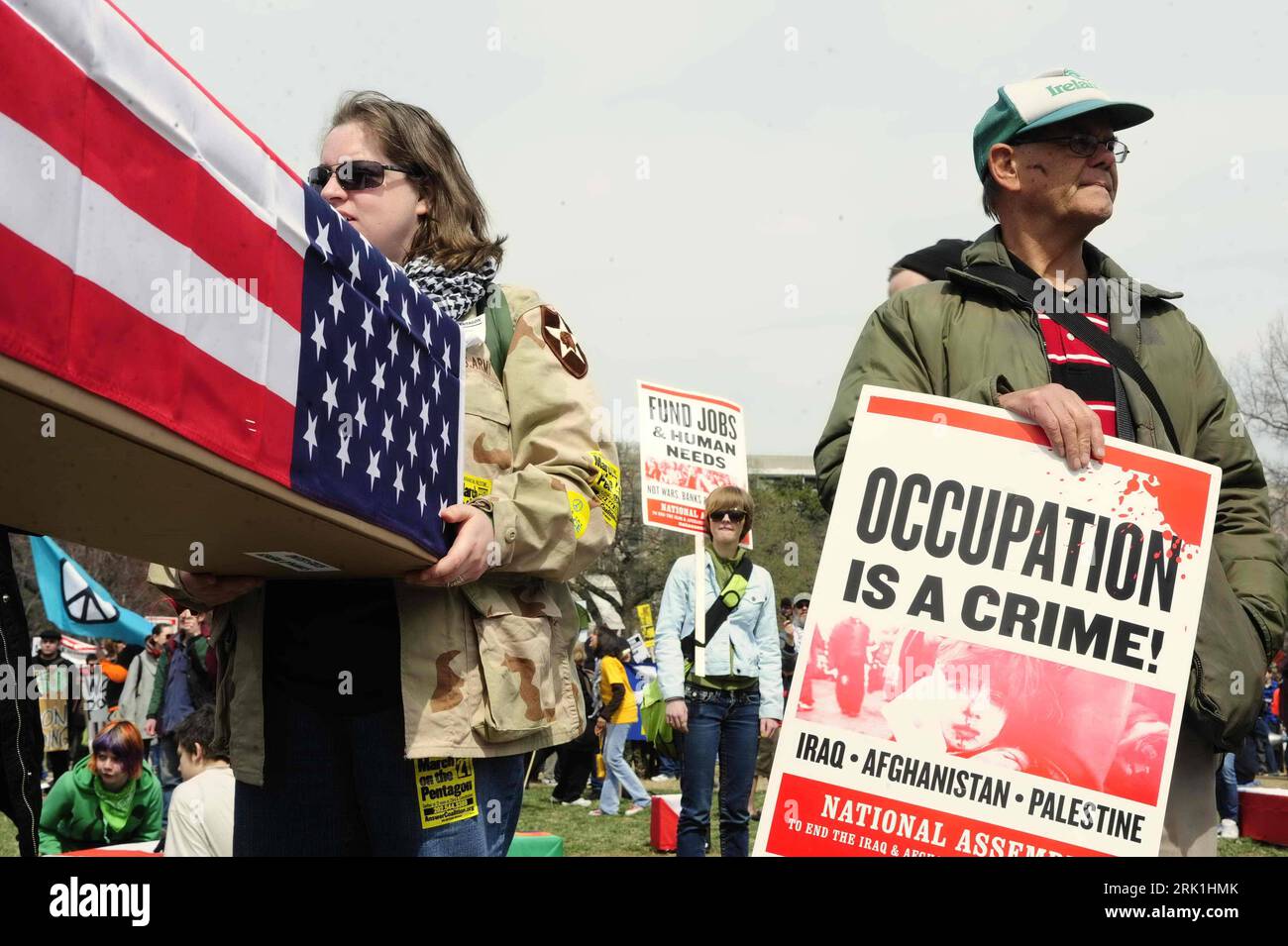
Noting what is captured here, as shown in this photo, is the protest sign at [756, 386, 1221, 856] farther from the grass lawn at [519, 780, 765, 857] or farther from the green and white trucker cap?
the grass lawn at [519, 780, 765, 857]

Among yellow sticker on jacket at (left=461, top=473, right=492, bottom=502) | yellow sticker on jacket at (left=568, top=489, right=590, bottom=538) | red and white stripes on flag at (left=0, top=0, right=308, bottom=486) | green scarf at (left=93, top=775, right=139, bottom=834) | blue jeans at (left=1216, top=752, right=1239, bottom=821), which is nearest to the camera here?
red and white stripes on flag at (left=0, top=0, right=308, bottom=486)

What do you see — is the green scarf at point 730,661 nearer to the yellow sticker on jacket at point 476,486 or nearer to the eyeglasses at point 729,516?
the eyeglasses at point 729,516

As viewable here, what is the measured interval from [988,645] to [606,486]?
2.70 feet

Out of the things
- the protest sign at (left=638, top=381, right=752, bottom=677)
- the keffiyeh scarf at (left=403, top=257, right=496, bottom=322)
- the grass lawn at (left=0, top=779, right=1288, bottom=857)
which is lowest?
the grass lawn at (left=0, top=779, right=1288, bottom=857)

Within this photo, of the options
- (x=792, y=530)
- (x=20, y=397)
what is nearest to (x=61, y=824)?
(x=20, y=397)

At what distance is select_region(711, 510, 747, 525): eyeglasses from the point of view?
8.54 metres

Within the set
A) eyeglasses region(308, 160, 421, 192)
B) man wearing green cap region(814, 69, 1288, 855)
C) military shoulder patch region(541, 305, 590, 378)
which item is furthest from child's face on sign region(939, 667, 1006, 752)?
eyeglasses region(308, 160, 421, 192)

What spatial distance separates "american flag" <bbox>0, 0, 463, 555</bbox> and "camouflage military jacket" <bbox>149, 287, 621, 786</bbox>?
6.0 inches

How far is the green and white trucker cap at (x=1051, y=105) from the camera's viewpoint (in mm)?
2865

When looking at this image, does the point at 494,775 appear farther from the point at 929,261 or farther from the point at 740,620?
the point at 740,620

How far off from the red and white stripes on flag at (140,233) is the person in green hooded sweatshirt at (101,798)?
24.0 feet

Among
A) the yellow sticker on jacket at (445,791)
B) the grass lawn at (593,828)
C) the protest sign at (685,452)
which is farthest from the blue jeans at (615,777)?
the yellow sticker on jacket at (445,791)

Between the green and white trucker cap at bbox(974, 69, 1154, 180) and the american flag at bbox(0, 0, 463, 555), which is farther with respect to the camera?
the green and white trucker cap at bbox(974, 69, 1154, 180)

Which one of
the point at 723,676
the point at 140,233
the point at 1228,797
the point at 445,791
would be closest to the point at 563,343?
the point at 445,791
